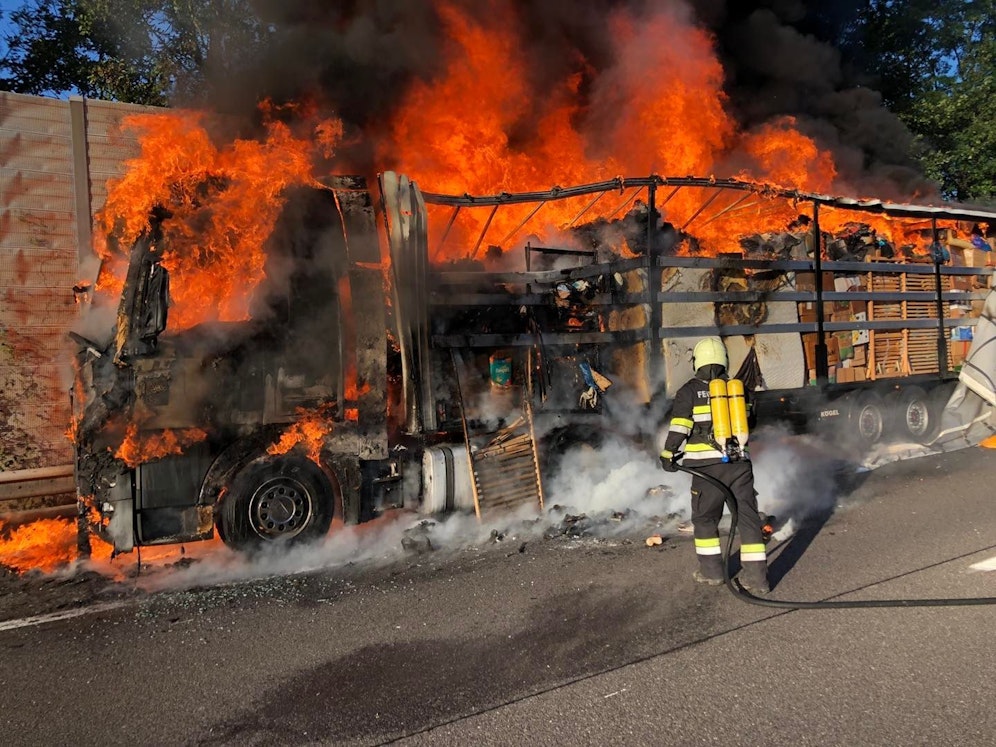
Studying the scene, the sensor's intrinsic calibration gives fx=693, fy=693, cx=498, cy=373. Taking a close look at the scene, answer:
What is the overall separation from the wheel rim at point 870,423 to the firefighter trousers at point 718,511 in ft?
18.0

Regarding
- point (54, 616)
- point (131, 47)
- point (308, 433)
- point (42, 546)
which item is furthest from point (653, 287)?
point (131, 47)

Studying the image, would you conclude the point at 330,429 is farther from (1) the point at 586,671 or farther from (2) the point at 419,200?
(1) the point at 586,671

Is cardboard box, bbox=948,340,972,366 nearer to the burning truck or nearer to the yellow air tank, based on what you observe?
the burning truck

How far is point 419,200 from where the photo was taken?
243 inches

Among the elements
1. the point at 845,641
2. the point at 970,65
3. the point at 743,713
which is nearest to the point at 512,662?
the point at 743,713

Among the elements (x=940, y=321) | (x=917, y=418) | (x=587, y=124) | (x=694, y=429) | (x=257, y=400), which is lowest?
(x=917, y=418)

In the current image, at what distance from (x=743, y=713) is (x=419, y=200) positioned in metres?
4.71

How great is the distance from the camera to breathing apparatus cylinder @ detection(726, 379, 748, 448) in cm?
467

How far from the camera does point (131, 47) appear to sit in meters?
11.3

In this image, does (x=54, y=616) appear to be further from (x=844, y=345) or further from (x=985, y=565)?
(x=844, y=345)

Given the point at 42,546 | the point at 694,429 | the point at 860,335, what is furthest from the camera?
the point at 860,335

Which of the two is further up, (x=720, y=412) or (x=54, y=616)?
(x=720, y=412)

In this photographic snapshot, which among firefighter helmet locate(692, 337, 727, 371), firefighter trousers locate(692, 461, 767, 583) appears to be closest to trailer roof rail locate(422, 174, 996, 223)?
firefighter helmet locate(692, 337, 727, 371)

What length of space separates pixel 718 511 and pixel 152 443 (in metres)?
4.19
